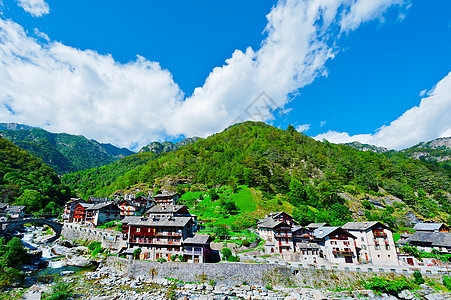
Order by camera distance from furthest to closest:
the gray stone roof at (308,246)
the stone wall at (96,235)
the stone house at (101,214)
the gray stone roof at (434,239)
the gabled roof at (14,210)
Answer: the gabled roof at (14,210) → the stone house at (101,214) → the stone wall at (96,235) → the gray stone roof at (434,239) → the gray stone roof at (308,246)

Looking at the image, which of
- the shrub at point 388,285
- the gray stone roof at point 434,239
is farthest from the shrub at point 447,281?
the gray stone roof at point 434,239

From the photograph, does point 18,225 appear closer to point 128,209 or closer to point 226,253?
point 128,209

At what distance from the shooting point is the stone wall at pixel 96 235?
165 feet

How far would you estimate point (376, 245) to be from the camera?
1796 inches

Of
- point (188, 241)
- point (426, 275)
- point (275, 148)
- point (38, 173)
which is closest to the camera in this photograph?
point (426, 275)

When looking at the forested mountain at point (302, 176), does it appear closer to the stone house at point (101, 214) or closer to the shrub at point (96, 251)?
the stone house at point (101, 214)

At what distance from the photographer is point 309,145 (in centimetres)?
14838

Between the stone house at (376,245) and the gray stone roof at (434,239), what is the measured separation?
513 inches

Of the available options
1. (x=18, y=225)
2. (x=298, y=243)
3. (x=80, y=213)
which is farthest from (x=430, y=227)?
(x=18, y=225)

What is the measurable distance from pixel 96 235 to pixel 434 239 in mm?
82970

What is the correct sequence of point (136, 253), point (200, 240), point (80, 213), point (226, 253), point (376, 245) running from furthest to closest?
point (80, 213) < point (376, 245) < point (136, 253) < point (200, 240) < point (226, 253)

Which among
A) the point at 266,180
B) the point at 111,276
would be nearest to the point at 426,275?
the point at 111,276

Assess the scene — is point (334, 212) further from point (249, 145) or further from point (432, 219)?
point (249, 145)

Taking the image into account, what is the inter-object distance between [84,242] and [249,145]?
111m
